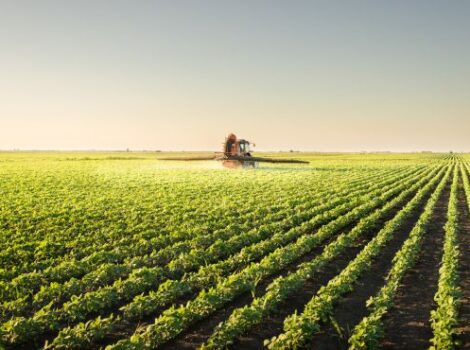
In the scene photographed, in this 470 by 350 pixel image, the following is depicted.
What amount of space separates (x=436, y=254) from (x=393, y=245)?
1328mm

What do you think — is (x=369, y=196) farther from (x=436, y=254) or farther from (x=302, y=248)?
(x=302, y=248)

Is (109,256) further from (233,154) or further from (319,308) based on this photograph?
(233,154)

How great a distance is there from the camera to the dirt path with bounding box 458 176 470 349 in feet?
21.3

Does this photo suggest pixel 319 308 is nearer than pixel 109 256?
Yes

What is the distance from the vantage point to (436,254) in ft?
36.4

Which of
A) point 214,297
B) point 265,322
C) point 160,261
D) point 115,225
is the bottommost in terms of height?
point 265,322

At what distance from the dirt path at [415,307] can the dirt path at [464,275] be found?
543 mm

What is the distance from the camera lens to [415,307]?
744 centimetres

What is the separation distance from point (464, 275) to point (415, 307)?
9.91 ft

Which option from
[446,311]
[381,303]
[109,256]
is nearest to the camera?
[446,311]

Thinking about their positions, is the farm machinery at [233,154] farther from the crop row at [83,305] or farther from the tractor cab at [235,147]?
the crop row at [83,305]

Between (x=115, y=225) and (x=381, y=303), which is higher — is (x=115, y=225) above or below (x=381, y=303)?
above

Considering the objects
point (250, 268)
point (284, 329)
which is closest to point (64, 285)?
point (250, 268)

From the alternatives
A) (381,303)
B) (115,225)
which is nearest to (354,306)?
(381,303)
